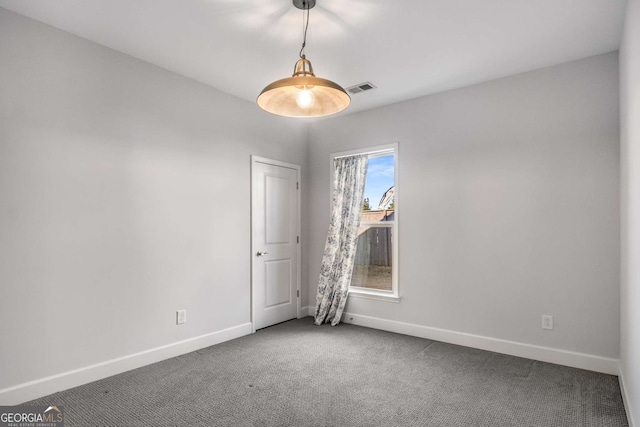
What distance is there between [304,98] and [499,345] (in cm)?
301

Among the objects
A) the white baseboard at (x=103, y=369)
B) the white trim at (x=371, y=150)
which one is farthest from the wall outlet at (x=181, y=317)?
the white trim at (x=371, y=150)

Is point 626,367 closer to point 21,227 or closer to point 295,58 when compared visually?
point 295,58

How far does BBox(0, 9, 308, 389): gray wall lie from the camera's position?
8.32 ft

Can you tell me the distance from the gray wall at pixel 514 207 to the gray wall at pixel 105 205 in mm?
1963

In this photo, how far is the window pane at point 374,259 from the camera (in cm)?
448

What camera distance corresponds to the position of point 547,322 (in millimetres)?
3285

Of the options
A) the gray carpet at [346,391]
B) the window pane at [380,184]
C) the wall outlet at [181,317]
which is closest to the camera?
the gray carpet at [346,391]

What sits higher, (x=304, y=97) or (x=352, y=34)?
(x=352, y=34)

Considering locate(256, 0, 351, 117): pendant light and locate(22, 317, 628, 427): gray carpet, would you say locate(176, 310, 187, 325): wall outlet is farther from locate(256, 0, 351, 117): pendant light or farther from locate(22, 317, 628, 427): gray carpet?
locate(256, 0, 351, 117): pendant light

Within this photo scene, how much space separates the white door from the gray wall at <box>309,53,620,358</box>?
111 centimetres

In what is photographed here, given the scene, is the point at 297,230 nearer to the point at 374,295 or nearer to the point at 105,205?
the point at 374,295

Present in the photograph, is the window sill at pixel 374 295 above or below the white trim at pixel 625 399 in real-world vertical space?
above

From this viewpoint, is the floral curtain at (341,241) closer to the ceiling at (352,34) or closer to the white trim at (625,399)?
the ceiling at (352,34)

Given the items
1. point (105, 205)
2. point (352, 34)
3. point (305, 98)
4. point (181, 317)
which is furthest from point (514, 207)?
point (105, 205)
